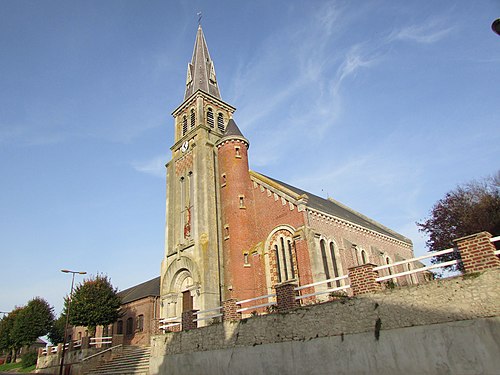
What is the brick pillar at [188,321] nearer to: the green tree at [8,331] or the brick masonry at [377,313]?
the brick masonry at [377,313]

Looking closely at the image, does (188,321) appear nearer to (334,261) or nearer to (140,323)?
(334,261)

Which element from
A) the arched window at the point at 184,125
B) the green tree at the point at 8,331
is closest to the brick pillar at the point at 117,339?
the arched window at the point at 184,125

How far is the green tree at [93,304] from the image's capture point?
1129 inches

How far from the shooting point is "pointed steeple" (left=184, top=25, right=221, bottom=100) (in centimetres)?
3494

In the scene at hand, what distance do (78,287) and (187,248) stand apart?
445 inches

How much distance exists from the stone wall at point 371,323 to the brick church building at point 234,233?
6928mm

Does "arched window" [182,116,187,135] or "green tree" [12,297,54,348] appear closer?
"arched window" [182,116,187,135]

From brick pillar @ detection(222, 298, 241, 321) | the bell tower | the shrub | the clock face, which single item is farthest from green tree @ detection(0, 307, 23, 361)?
brick pillar @ detection(222, 298, 241, 321)

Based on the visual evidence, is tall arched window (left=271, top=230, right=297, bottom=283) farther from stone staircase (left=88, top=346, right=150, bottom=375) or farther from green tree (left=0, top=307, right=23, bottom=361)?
green tree (left=0, top=307, right=23, bottom=361)

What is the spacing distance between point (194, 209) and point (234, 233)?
381cm

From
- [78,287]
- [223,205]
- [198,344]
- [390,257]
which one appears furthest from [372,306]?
[78,287]

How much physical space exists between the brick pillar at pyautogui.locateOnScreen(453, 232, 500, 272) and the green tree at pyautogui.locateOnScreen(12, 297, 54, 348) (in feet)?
144

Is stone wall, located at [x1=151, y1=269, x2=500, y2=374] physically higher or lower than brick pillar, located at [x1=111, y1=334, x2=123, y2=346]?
lower

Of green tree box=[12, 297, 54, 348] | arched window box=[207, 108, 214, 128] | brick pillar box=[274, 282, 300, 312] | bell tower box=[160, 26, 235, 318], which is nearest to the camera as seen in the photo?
brick pillar box=[274, 282, 300, 312]
